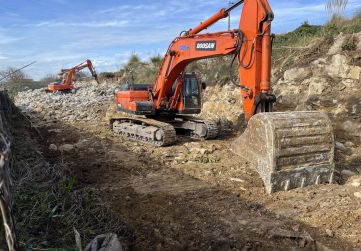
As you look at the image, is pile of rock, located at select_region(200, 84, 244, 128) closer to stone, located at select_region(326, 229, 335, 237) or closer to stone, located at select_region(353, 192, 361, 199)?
stone, located at select_region(353, 192, 361, 199)

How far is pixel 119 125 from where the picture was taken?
440 inches

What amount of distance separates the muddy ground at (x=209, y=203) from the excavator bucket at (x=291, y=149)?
210mm

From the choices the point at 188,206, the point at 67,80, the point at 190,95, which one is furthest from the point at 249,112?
the point at 67,80

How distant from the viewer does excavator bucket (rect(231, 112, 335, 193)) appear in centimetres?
586

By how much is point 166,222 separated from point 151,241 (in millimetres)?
530

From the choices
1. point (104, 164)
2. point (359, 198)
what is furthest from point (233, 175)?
point (104, 164)

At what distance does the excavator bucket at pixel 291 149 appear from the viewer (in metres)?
5.86

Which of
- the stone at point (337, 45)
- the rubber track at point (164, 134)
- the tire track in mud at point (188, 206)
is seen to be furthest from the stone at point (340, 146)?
the stone at point (337, 45)

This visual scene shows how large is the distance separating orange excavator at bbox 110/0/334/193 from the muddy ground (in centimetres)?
39

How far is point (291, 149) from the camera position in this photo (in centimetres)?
597

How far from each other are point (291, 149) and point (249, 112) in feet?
4.73

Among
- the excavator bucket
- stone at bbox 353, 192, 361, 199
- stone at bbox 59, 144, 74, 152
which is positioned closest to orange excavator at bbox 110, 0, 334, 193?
the excavator bucket

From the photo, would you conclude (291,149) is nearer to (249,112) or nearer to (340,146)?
(249,112)

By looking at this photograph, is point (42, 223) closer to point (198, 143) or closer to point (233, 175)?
point (233, 175)
